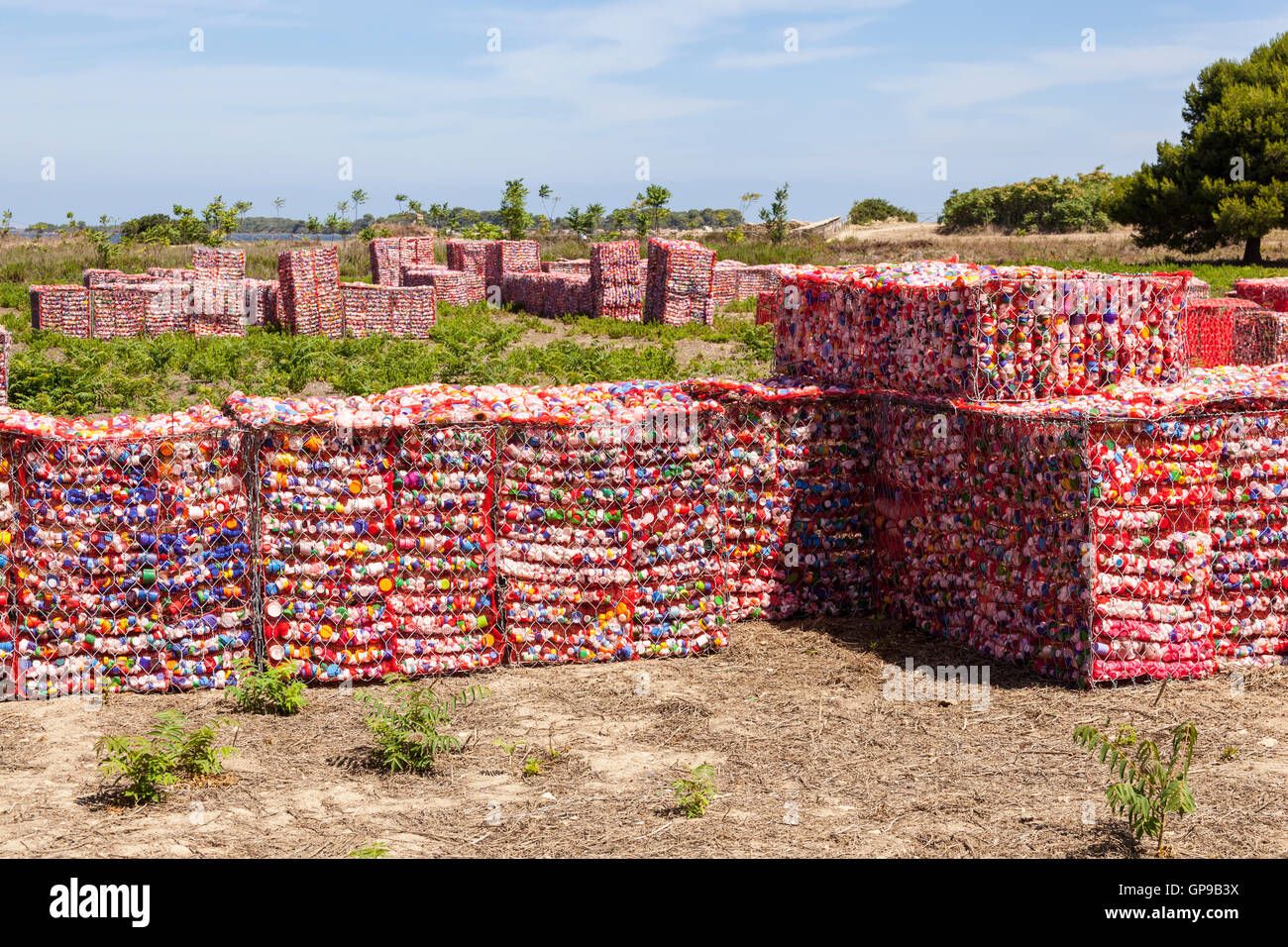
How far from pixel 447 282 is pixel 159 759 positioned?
31.7 meters

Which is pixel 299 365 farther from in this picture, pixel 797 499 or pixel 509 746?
pixel 509 746

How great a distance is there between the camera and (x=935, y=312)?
9.35 metres

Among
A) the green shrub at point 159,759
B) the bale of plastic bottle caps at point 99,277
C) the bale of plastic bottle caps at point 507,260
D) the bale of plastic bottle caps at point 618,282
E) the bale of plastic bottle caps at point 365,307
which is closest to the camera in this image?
the green shrub at point 159,759

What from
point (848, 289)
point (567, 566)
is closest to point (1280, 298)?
Result: point (848, 289)

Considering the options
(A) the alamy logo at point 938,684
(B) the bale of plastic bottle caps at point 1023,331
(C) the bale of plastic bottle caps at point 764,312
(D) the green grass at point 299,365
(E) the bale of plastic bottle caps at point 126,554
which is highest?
(C) the bale of plastic bottle caps at point 764,312

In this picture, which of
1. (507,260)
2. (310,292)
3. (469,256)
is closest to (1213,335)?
(310,292)

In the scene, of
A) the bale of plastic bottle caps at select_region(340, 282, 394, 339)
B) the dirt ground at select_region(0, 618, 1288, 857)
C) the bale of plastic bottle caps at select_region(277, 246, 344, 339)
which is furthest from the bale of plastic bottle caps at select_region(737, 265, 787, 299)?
the dirt ground at select_region(0, 618, 1288, 857)

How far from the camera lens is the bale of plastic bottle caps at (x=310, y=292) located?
101 feet

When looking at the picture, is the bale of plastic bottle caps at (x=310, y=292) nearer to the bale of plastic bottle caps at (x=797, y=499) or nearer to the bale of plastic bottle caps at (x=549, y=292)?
the bale of plastic bottle caps at (x=549, y=292)

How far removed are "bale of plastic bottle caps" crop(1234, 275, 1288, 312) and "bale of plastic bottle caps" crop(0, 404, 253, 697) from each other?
22.2 meters

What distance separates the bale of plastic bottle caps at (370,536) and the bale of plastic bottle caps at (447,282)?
28.8 m

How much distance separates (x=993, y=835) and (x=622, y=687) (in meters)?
3.03

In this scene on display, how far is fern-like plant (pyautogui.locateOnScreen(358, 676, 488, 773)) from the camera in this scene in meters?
7.38

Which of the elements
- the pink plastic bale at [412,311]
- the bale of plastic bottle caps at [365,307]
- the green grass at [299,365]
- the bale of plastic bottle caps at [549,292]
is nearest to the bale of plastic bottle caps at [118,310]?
the green grass at [299,365]
